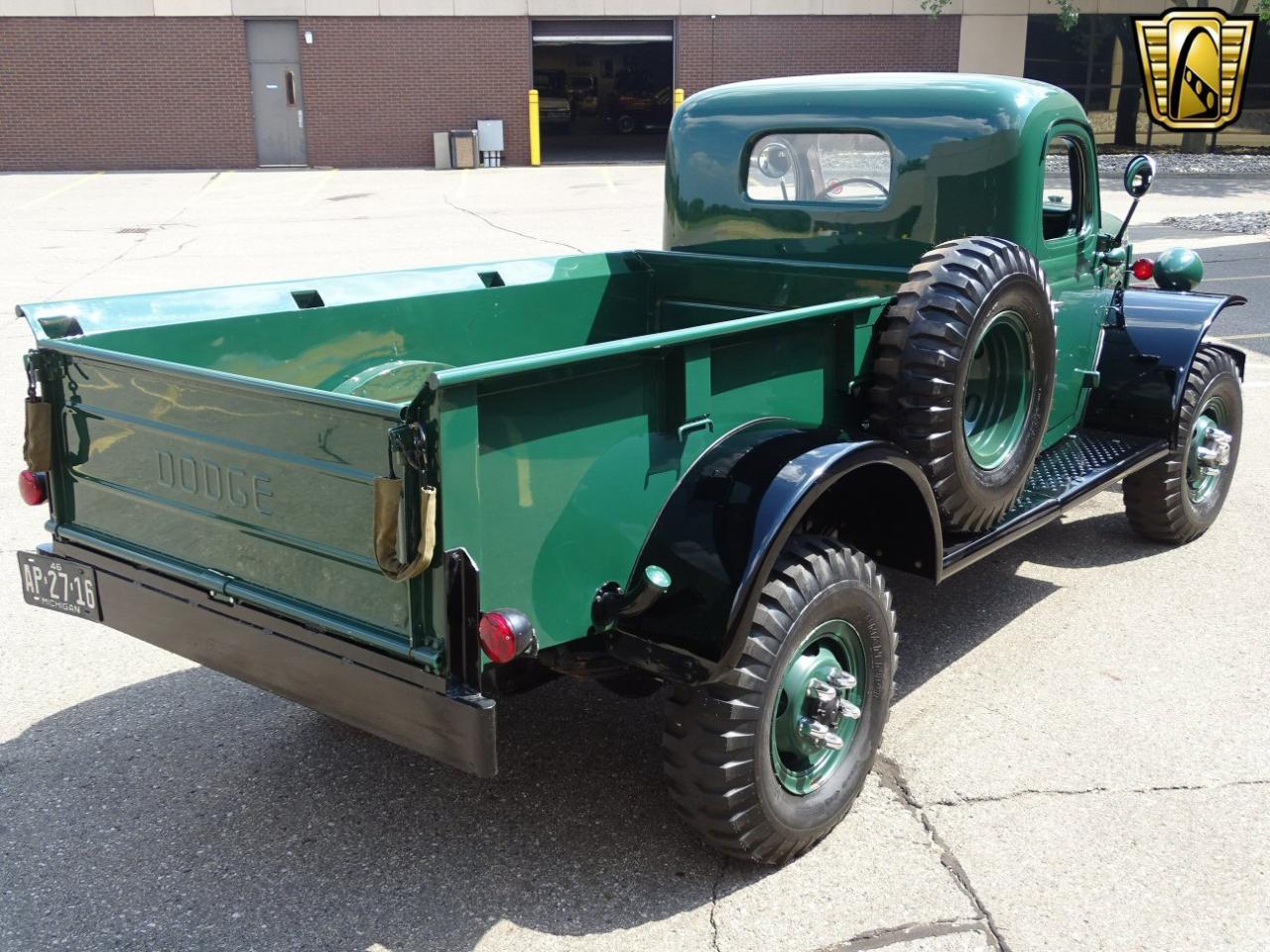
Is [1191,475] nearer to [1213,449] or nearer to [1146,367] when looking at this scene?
[1213,449]

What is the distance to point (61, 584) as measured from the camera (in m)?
3.45

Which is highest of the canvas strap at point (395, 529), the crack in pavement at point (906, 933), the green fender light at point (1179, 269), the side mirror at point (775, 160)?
the side mirror at point (775, 160)

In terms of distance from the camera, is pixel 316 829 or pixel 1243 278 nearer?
pixel 316 829

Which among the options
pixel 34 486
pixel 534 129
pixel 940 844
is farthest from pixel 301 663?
pixel 534 129

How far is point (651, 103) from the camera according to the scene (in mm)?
35344

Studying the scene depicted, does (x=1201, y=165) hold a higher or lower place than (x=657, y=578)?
higher

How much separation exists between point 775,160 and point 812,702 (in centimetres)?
255

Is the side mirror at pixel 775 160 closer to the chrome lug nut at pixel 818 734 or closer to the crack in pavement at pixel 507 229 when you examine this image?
the chrome lug nut at pixel 818 734

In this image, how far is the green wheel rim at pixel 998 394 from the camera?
13.5ft

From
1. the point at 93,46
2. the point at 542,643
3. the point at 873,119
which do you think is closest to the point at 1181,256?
the point at 873,119

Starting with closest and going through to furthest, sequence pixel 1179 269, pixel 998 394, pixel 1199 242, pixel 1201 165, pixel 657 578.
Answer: pixel 657 578, pixel 998 394, pixel 1179 269, pixel 1199 242, pixel 1201 165

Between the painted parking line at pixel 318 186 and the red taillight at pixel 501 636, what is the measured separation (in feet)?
63.4

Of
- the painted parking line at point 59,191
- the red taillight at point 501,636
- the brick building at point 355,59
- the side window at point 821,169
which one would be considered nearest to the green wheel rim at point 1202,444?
the side window at point 821,169

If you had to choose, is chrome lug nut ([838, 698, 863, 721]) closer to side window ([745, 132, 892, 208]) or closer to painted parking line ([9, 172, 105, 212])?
side window ([745, 132, 892, 208])
